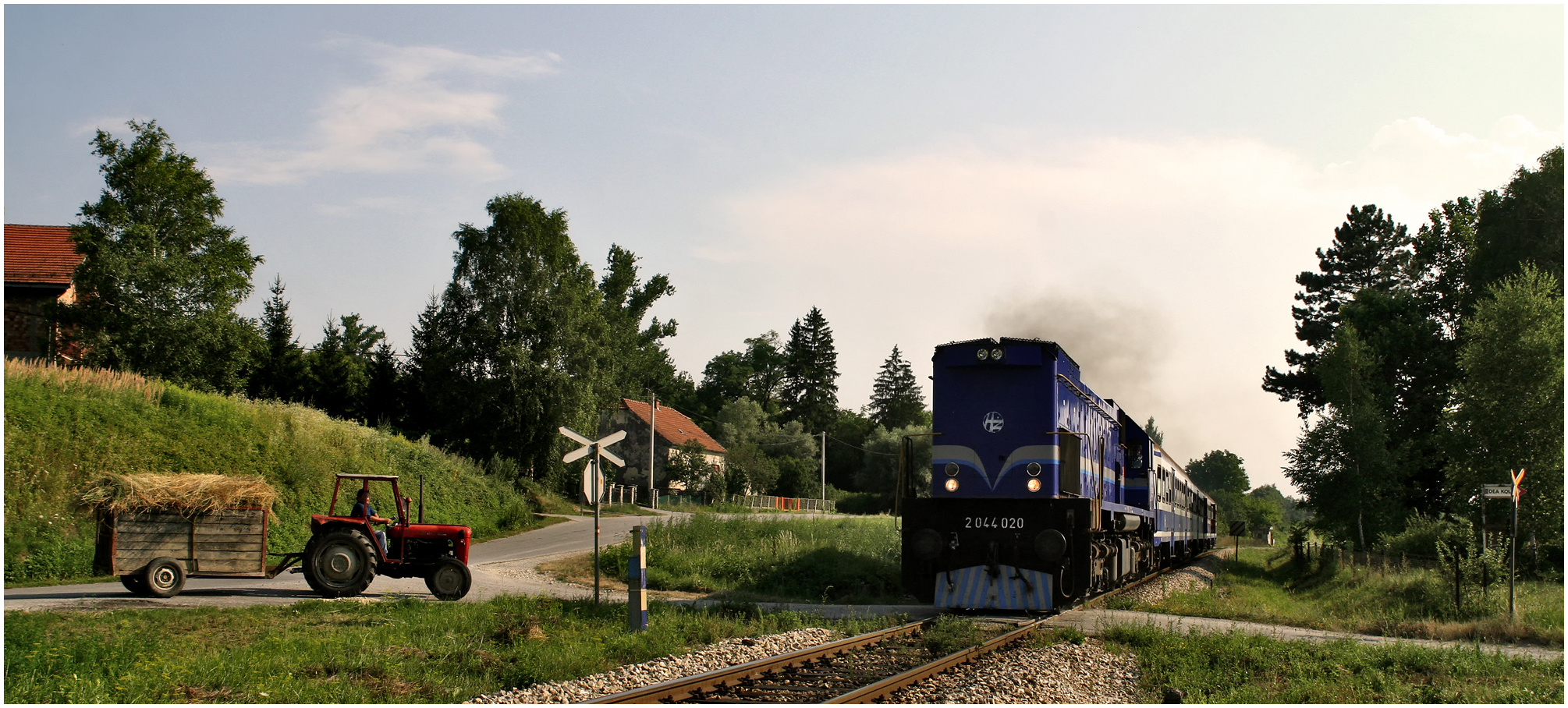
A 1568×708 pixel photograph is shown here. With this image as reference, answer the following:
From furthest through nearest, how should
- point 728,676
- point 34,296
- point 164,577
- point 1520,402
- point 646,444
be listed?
point 646,444 < point 34,296 < point 1520,402 < point 164,577 < point 728,676

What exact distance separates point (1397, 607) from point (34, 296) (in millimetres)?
A: 41643

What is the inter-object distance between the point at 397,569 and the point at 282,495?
9.54 metres

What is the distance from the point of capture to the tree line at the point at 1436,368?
75.2ft

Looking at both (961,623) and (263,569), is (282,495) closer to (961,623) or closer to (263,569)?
(263,569)

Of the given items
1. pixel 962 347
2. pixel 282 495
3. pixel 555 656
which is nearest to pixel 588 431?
pixel 282 495

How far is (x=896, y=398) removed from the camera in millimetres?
Result: 105312

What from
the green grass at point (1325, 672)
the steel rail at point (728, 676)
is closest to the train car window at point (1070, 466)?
the green grass at point (1325, 672)

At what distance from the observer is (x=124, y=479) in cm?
1481

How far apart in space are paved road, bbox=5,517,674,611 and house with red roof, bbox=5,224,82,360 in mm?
17843

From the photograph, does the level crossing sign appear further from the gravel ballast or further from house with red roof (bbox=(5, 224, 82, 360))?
house with red roof (bbox=(5, 224, 82, 360))

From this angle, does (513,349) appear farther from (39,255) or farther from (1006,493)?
(1006,493)

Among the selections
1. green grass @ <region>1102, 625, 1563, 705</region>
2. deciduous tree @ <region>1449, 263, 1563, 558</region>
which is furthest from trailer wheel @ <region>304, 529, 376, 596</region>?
deciduous tree @ <region>1449, 263, 1563, 558</region>

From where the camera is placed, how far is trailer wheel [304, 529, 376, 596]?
15.2m

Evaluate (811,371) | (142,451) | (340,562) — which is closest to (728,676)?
(340,562)
